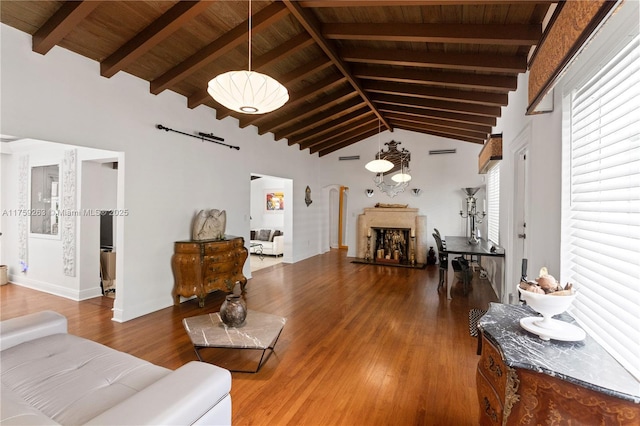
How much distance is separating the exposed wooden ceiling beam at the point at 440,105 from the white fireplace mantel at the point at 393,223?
2.89m

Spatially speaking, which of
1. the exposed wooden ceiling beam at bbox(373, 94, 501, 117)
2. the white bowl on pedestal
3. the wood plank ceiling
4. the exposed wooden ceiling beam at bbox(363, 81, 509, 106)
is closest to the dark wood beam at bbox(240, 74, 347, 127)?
the wood plank ceiling

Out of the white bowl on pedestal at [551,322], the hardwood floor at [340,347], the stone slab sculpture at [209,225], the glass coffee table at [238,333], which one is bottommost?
the hardwood floor at [340,347]

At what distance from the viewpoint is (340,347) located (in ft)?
9.71

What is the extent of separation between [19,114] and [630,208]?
14.7 feet

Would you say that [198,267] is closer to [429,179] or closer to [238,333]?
[238,333]

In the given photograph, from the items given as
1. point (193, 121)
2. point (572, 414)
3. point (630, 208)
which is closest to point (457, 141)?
point (193, 121)

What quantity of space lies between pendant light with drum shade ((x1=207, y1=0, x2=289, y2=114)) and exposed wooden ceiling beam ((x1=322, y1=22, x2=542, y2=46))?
1.53 m

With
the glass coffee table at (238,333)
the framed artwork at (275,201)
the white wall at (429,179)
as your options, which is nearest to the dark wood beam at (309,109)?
the white wall at (429,179)

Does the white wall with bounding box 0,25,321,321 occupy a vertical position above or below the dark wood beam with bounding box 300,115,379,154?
below

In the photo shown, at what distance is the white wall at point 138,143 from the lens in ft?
9.12

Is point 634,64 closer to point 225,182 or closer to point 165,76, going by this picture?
point 165,76

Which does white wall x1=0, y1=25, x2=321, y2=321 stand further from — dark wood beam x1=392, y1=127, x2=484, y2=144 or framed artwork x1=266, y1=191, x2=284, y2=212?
dark wood beam x1=392, y1=127, x2=484, y2=144

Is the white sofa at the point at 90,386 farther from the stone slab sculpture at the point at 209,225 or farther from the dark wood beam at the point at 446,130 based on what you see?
the dark wood beam at the point at 446,130

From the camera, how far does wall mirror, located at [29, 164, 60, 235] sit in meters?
4.82
